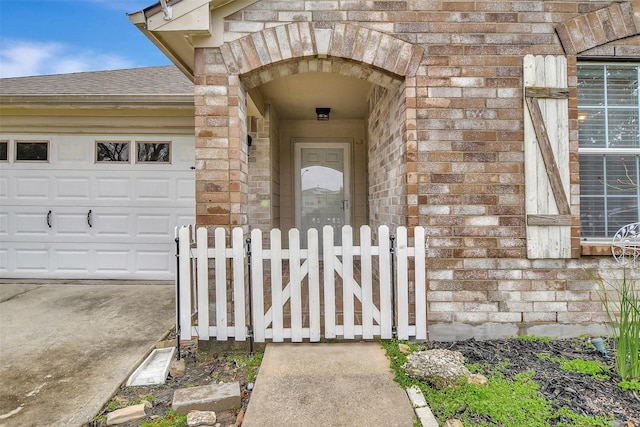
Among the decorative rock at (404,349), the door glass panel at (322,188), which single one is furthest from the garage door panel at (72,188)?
the decorative rock at (404,349)

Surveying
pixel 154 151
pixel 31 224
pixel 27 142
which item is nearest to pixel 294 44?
pixel 154 151

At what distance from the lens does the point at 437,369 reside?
86.1 inches

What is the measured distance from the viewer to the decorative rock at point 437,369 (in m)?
2.15

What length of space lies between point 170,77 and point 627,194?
660cm

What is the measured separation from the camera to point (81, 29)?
14766 mm

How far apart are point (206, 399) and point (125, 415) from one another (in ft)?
1.46

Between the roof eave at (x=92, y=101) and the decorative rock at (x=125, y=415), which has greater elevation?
the roof eave at (x=92, y=101)

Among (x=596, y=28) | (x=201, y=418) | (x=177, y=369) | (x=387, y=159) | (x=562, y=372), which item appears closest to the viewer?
(x=201, y=418)

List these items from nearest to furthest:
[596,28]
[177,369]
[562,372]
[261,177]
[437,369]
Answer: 1. [437,369]
2. [562,372]
3. [177,369]
4. [596,28]
5. [261,177]

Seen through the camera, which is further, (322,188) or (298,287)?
(322,188)

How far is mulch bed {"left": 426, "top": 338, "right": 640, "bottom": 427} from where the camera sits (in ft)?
6.57

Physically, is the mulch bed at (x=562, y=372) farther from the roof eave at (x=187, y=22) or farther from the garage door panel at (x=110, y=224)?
the garage door panel at (x=110, y=224)

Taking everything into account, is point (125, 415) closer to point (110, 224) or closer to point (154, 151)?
point (110, 224)

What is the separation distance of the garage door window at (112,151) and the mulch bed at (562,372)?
4891 millimetres
